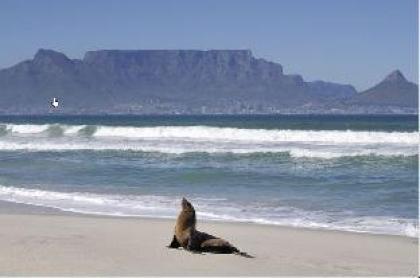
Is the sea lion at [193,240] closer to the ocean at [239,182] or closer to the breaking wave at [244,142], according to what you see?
the ocean at [239,182]

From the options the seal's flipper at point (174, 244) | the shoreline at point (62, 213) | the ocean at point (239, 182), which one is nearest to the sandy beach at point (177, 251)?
the seal's flipper at point (174, 244)

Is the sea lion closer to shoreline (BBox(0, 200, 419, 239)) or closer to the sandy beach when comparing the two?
the sandy beach

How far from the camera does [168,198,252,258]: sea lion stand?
26.0ft

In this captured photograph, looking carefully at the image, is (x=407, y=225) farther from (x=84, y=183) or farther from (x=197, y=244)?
(x=84, y=183)

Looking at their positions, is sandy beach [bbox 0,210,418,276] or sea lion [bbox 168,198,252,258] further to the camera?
sea lion [bbox 168,198,252,258]

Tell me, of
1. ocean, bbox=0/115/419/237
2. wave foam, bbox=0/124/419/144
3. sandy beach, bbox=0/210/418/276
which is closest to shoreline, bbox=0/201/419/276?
sandy beach, bbox=0/210/418/276

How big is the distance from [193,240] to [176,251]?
7.8 inches

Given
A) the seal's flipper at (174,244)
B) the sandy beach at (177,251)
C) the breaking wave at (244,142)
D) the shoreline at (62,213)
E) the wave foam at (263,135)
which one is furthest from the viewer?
the wave foam at (263,135)

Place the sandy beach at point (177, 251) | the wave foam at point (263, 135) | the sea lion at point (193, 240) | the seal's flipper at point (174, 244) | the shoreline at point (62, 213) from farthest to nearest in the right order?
1. the wave foam at point (263, 135)
2. the shoreline at point (62, 213)
3. the seal's flipper at point (174, 244)
4. the sea lion at point (193, 240)
5. the sandy beach at point (177, 251)

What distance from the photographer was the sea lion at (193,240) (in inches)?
312

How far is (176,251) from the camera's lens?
26.3 ft

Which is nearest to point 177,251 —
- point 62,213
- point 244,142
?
point 62,213

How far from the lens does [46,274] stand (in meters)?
6.63

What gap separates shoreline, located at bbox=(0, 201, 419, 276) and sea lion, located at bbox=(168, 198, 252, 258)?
0.45 ft
